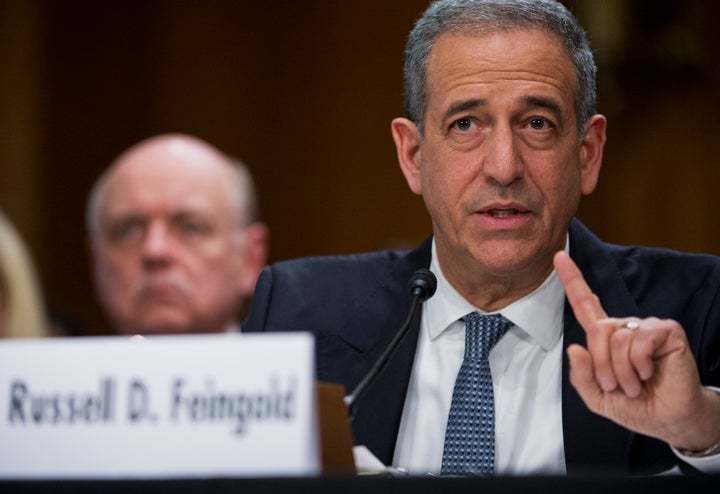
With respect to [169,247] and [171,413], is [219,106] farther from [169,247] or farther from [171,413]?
[171,413]

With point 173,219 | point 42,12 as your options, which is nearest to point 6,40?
point 42,12

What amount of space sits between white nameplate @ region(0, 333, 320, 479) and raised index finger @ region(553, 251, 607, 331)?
573 millimetres

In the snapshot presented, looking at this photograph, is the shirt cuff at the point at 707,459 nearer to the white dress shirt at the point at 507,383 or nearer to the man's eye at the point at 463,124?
the white dress shirt at the point at 507,383

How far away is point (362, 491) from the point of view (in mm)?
1311

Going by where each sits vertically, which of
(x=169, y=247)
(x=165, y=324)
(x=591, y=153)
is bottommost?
(x=165, y=324)

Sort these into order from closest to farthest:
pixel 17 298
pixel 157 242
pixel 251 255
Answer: pixel 17 298
pixel 157 242
pixel 251 255

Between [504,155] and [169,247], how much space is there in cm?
188

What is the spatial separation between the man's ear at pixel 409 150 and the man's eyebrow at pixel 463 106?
0.20 metres

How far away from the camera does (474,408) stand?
2.21 m

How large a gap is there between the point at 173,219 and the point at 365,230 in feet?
5.00

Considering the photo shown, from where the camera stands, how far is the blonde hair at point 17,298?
3.56m

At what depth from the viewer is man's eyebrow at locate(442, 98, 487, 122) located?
7.46 ft

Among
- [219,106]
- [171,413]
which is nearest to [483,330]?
[171,413]

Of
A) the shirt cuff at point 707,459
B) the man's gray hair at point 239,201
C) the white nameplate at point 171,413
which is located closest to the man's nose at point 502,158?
the shirt cuff at point 707,459
